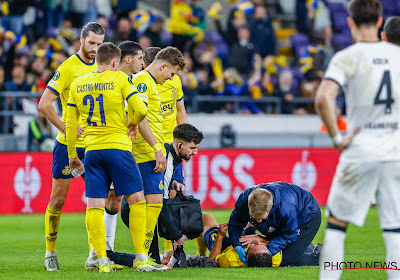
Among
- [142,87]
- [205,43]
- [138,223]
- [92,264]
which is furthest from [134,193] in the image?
[205,43]

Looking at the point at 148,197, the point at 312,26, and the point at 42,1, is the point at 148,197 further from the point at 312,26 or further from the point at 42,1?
the point at 312,26

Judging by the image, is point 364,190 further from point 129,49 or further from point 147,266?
point 129,49

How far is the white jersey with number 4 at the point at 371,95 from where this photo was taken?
509cm

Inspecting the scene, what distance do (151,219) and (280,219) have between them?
128 cm

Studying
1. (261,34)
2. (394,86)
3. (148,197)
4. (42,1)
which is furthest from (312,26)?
(394,86)

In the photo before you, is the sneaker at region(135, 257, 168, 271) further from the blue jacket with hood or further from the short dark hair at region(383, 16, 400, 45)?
the short dark hair at region(383, 16, 400, 45)

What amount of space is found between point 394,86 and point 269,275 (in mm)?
2367

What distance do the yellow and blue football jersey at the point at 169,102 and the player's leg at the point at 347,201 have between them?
3.51 m

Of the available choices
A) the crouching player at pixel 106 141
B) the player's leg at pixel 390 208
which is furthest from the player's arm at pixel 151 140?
the player's leg at pixel 390 208

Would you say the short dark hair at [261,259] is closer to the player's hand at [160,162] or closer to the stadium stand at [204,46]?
the player's hand at [160,162]

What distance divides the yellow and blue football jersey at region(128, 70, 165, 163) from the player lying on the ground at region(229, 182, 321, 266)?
3.46 ft

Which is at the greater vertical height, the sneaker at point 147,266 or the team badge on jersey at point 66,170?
the team badge on jersey at point 66,170

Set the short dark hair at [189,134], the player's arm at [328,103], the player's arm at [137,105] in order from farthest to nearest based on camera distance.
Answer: the short dark hair at [189,134]
the player's arm at [137,105]
the player's arm at [328,103]

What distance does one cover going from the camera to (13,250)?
9.52m
